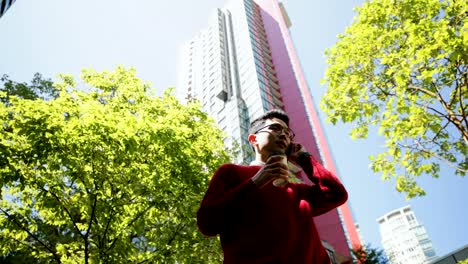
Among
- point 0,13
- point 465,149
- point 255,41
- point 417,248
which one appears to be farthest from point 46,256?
point 417,248

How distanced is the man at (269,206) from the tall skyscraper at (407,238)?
5910 inches

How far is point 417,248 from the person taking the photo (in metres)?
132

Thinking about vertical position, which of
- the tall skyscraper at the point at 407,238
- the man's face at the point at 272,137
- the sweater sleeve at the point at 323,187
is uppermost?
the tall skyscraper at the point at 407,238

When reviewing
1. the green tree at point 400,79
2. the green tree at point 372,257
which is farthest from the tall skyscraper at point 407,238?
the green tree at point 400,79

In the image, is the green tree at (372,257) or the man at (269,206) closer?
the man at (269,206)

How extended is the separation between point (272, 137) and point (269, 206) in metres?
0.46

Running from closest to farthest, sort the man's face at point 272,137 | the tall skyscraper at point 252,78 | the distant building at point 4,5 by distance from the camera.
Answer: the man's face at point 272,137 < the distant building at point 4,5 < the tall skyscraper at point 252,78

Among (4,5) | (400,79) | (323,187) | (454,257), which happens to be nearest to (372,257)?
(454,257)

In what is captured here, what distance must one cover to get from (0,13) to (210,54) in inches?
1736

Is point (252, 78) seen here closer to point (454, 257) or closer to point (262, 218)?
point (454, 257)

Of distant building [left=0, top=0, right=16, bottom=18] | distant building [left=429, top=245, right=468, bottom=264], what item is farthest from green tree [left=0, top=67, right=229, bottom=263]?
distant building [left=429, top=245, right=468, bottom=264]

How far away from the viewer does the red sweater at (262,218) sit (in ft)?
5.41

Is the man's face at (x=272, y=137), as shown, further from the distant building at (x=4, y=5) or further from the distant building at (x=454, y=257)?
the distant building at (x=454, y=257)

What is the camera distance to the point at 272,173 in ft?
5.24
